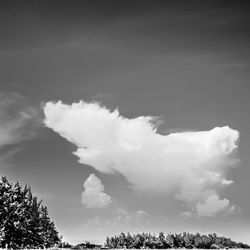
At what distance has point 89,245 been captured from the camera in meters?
190

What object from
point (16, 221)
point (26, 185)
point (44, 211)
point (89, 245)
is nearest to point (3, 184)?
point (16, 221)

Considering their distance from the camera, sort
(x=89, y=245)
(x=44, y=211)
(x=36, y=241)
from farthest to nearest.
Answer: (x=89, y=245)
(x=44, y=211)
(x=36, y=241)

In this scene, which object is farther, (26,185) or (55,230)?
(55,230)

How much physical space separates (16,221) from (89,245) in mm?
130726

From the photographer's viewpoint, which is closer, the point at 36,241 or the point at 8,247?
the point at 8,247

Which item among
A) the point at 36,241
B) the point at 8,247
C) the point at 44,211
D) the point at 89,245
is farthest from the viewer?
the point at 89,245

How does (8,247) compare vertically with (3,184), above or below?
below

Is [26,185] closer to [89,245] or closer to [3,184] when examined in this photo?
[3,184]

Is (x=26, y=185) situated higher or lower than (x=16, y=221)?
higher

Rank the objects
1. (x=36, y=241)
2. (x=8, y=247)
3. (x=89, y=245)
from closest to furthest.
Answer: (x=8, y=247) → (x=36, y=241) → (x=89, y=245)

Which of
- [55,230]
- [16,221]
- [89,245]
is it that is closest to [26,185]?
[16,221]

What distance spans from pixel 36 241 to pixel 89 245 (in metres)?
114

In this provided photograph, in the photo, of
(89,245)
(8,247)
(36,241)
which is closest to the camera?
(8,247)

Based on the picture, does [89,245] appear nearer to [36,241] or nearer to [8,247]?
[36,241]
